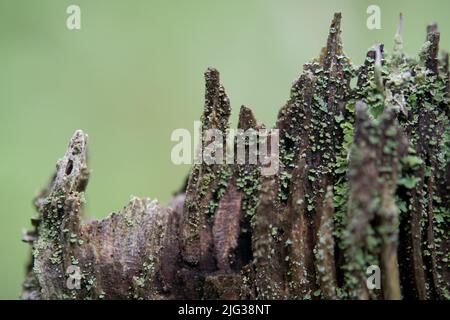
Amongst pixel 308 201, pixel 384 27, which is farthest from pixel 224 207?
pixel 384 27

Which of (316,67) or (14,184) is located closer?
(316,67)

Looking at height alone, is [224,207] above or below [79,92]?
below
